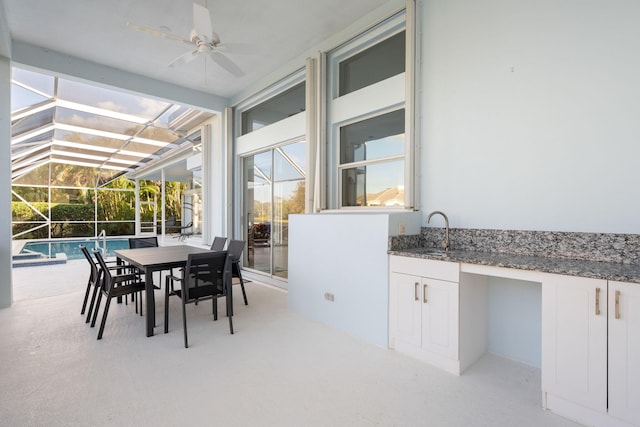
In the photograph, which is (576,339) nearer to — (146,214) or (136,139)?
(136,139)

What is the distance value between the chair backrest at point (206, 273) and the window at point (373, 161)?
1.77m

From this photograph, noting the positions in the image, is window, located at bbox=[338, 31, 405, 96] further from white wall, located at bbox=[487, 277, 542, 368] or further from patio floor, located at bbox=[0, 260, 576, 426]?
patio floor, located at bbox=[0, 260, 576, 426]

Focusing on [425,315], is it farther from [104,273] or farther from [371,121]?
[104,273]

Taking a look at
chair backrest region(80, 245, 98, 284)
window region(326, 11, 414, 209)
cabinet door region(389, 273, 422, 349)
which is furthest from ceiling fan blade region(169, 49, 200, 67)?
cabinet door region(389, 273, 422, 349)

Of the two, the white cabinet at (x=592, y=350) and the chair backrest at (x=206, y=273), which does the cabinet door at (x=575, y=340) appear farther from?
the chair backrest at (x=206, y=273)

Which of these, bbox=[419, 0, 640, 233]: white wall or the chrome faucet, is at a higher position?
bbox=[419, 0, 640, 233]: white wall

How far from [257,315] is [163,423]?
1951mm

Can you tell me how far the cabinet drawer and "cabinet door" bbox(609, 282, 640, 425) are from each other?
884 millimetres

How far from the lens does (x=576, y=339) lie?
1.86 meters

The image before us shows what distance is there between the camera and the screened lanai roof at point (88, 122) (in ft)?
17.6

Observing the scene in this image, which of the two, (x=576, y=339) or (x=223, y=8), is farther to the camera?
(x=223, y=8)

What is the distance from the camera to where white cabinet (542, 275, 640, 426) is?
168cm

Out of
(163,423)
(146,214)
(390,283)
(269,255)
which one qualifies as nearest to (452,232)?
(390,283)

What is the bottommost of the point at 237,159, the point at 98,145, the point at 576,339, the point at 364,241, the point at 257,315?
the point at 257,315
